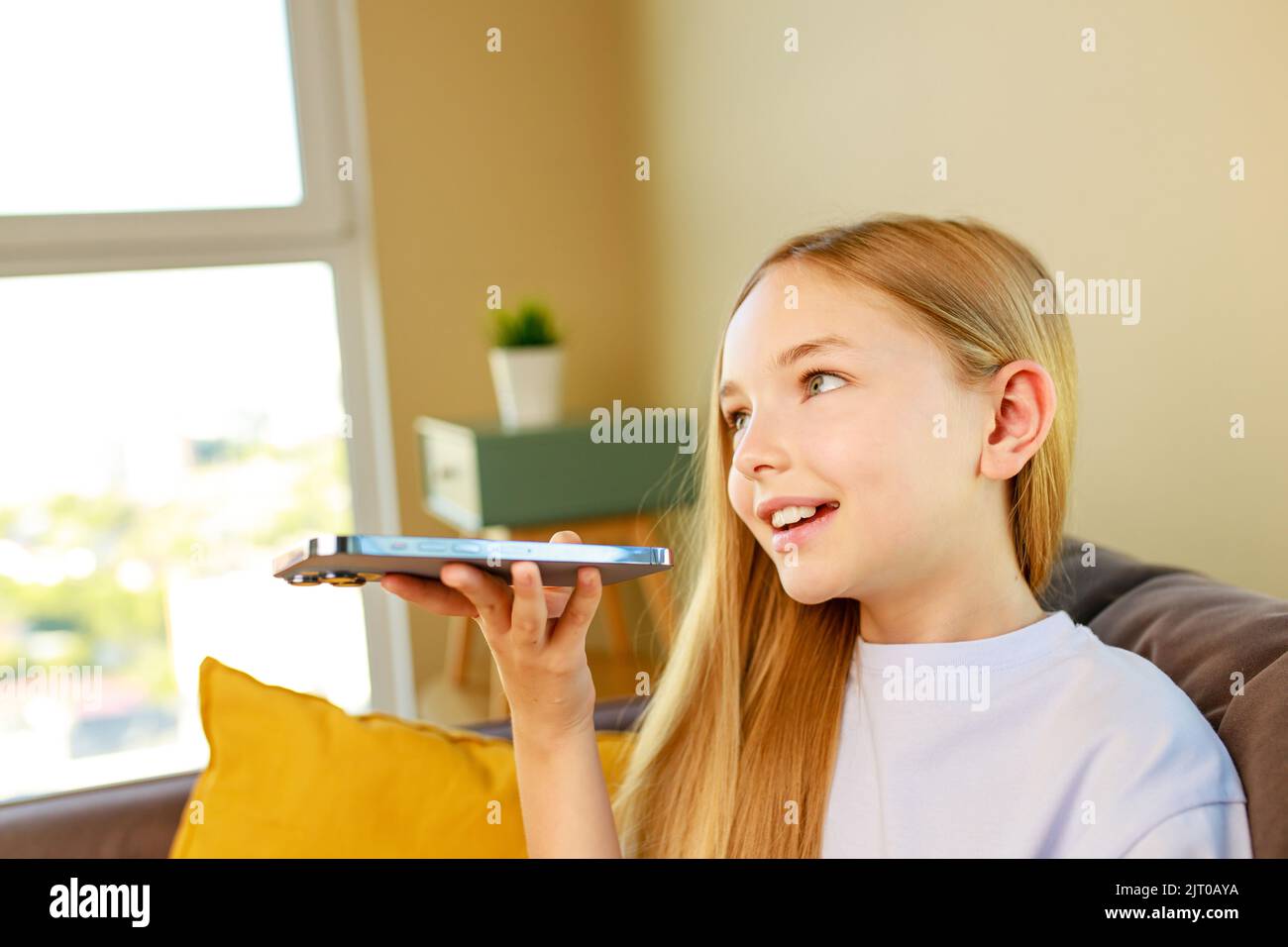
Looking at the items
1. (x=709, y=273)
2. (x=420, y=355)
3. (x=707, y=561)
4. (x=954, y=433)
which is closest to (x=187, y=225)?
(x=420, y=355)

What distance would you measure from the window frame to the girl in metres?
2.44

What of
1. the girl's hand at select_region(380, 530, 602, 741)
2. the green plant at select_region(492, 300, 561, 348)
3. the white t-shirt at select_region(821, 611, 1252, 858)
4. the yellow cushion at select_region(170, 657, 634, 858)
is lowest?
the yellow cushion at select_region(170, 657, 634, 858)

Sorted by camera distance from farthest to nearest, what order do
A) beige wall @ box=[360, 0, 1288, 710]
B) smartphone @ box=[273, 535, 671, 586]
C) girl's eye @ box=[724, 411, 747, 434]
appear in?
1. beige wall @ box=[360, 0, 1288, 710]
2. girl's eye @ box=[724, 411, 747, 434]
3. smartphone @ box=[273, 535, 671, 586]

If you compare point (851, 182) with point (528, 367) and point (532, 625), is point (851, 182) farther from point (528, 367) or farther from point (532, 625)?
point (532, 625)

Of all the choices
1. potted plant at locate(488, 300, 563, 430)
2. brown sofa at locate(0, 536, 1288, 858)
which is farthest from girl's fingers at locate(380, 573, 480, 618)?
potted plant at locate(488, 300, 563, 430)

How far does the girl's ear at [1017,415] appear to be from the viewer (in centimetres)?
97

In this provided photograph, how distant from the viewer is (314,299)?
3.33 m

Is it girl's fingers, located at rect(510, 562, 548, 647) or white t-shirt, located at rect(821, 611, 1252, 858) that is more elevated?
girl's fingers, located at rect(510, 562, 548, 647)

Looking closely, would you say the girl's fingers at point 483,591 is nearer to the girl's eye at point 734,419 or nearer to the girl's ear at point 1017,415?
the girl's eye at point 734,419

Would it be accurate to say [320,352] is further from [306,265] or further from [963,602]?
[963,602]

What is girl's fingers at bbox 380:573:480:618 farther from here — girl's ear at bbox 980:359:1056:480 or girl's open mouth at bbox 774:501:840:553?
girl's ear at bbox 980:359:1056:480

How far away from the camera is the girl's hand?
2.69 ft

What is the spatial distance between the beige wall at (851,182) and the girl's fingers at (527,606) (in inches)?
35.0

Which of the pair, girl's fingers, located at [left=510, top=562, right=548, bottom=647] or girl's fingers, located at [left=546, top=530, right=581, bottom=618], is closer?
girl's fingers, located at [left=510, top=562, right=548, bottom=647]
